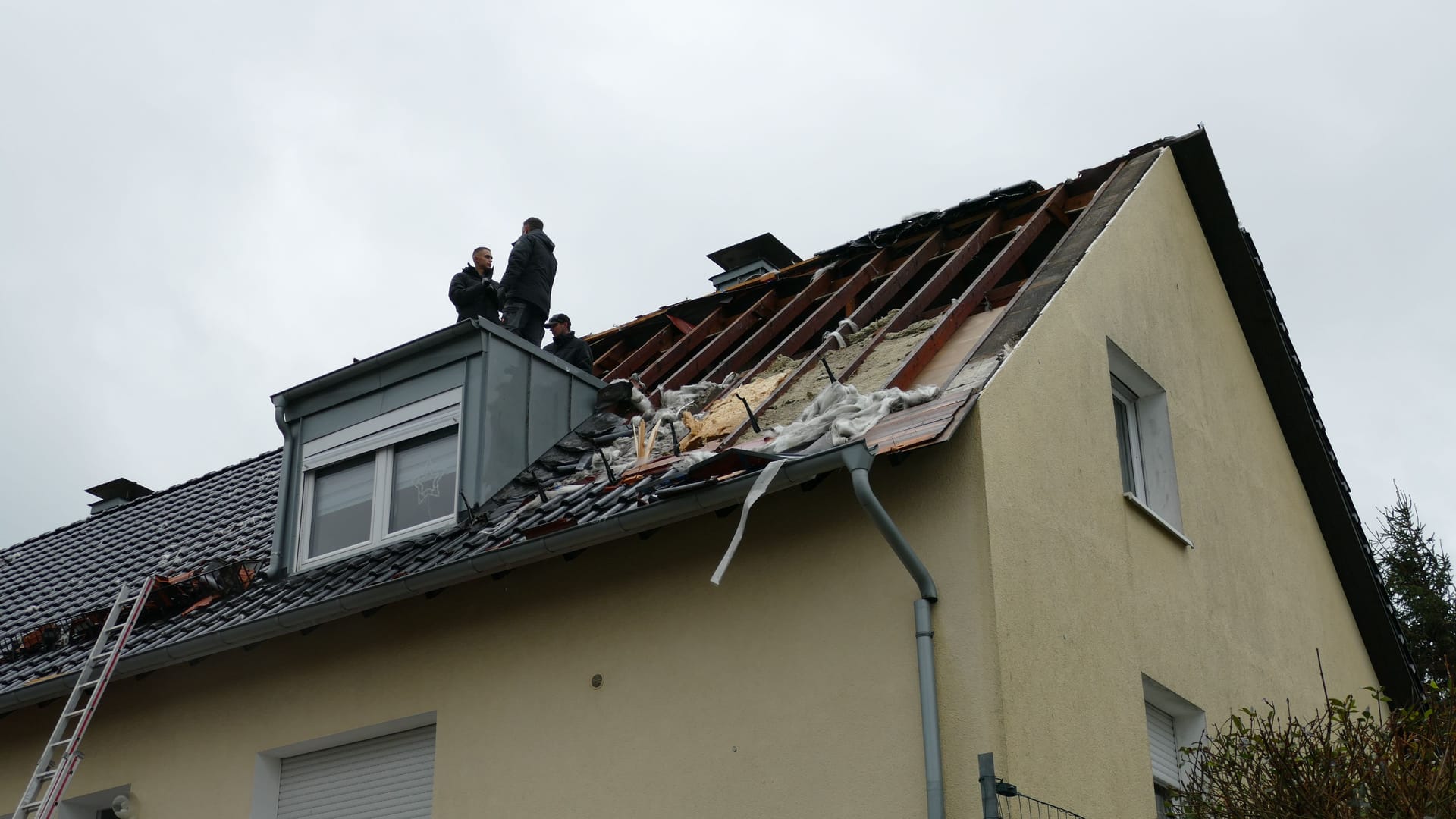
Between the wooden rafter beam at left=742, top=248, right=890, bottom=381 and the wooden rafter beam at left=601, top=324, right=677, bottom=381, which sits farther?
the wooden rafter beam at left=601, top=324, right=677, bottom=381

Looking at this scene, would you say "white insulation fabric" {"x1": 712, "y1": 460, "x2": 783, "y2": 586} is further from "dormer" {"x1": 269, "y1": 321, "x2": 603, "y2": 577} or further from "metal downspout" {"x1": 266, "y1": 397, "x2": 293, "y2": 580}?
"metal downspout" {"x1": 266, "y1": 397, "x2": 293, "y2": 580}

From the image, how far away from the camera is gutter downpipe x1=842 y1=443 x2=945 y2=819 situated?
6820mm

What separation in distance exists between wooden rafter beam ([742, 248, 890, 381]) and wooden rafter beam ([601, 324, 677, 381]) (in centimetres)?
137

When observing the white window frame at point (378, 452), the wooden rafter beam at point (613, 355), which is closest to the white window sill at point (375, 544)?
the white window frame at point (378, 452)

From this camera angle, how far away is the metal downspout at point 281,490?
422 inches

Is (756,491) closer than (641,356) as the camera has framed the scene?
Yes

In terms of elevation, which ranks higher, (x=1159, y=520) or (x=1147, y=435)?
(x=1147, y=435)

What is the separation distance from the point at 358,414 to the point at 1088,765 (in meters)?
6.03

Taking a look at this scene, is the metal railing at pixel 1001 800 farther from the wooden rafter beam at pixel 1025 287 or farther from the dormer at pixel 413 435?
the dormer at pixel 413 435

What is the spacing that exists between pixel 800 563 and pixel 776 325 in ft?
12.9

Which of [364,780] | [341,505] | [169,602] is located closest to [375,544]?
[341,505]

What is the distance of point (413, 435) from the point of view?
10.7 m

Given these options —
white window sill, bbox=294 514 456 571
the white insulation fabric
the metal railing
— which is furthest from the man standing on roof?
the metal railing

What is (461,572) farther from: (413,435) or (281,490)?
(281,490)
